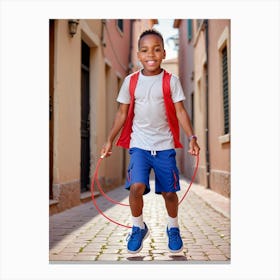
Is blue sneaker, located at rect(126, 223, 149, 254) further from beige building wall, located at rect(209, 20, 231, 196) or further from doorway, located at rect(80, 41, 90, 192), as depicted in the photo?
doorway, located at rect(80, 41, 90, 192)

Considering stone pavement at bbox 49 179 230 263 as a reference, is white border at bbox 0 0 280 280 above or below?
above

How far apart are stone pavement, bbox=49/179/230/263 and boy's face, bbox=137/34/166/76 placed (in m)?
1.27

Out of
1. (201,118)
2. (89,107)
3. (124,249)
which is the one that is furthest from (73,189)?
(201,118)

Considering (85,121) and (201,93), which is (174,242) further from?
(201,93)

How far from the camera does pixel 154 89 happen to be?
3477mm

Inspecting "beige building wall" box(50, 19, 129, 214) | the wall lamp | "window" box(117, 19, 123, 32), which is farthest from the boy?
"window" box(117, 19, 123, 32)

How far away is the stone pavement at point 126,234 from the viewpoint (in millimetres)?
3607

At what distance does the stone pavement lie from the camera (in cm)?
361
